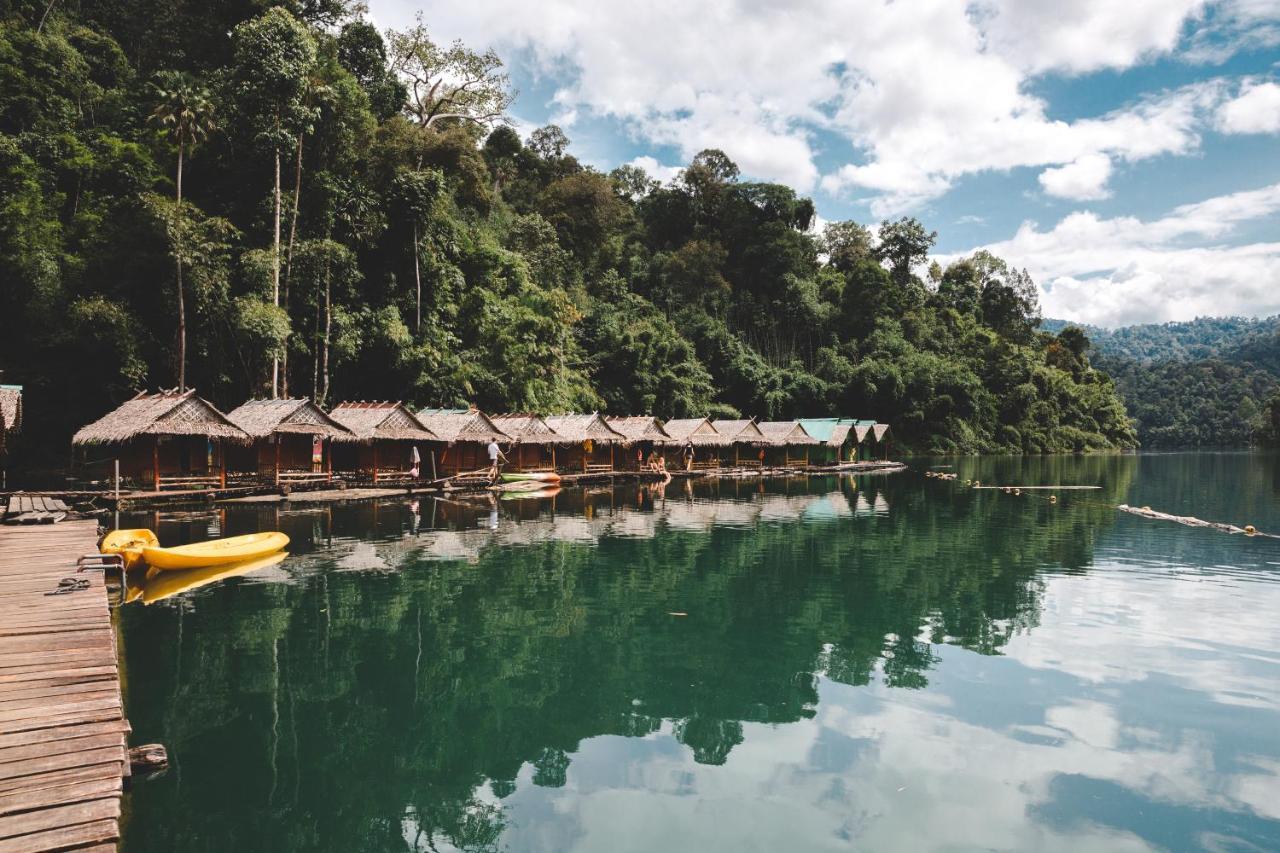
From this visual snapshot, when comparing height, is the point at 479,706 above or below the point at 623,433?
below

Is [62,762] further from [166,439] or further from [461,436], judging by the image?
[461,436]

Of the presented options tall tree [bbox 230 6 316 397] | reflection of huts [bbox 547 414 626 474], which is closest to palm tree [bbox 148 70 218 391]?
tall tree [bbox 230 6 316 397]

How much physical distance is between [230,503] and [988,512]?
22.9 m

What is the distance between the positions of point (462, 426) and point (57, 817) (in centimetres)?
2284

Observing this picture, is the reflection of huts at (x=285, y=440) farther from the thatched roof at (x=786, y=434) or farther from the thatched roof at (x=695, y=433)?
the thatched roof at (x=786, y=434)

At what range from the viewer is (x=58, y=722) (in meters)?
4.63

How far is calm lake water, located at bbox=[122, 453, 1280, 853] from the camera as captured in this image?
5.34m

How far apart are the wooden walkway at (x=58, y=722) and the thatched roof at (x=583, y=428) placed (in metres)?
22.4

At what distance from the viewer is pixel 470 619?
32.8ft

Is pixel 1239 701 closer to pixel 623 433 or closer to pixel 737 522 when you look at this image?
pixel 737 522

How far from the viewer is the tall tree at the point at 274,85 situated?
2480cm

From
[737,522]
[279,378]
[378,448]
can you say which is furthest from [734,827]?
[279,378]

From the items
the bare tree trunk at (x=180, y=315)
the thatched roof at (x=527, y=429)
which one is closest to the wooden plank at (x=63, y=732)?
the bare tree trunk at (x=180, y=315)

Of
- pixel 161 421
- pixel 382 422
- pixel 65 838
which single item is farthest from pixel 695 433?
pixel 65 838
